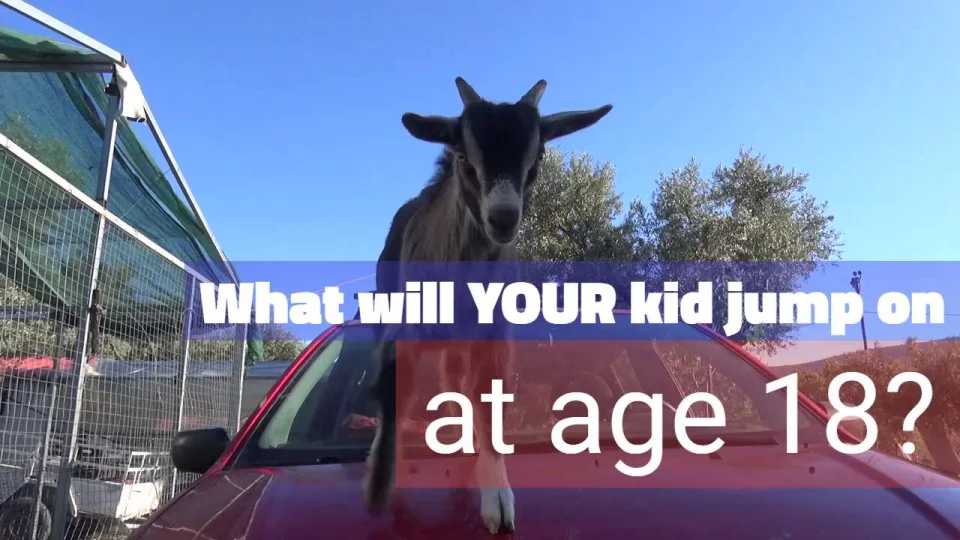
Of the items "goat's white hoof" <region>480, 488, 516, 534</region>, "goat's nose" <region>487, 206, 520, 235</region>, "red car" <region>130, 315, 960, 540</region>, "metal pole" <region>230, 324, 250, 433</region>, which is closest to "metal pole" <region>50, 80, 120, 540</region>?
"red car" <region>130, 315, 960, 540</region>

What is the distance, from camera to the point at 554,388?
3.29m

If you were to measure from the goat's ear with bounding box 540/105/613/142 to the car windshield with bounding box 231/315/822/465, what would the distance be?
960mm

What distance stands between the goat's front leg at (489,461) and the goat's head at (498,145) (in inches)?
19.6

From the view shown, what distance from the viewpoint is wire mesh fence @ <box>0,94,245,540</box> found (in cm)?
356

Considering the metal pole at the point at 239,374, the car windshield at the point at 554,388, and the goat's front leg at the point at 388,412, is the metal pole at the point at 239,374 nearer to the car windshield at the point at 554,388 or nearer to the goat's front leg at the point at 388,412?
the car windshield at the point at 554,388

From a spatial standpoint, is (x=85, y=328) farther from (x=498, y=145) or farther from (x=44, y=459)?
(x=498, y=145)

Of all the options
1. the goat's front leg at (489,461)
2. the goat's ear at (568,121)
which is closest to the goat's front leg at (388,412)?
the goat's front leg at (489,461)

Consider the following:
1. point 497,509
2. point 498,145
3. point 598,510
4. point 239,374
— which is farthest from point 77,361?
point 239,374

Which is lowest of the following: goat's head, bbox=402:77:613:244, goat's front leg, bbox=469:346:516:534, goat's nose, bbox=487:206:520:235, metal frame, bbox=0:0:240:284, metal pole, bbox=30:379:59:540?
metal pole, bbox=30:379:59:540

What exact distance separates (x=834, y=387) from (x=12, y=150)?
4129mm

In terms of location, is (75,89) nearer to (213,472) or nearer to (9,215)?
(9,215)

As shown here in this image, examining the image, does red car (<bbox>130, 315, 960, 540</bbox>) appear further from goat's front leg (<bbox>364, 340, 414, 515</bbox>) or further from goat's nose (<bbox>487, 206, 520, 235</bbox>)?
goat's nose (<bbox>487, 206, 520, 235</bbox>)

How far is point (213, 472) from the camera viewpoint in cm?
248

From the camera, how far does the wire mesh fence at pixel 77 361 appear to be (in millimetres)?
3562
